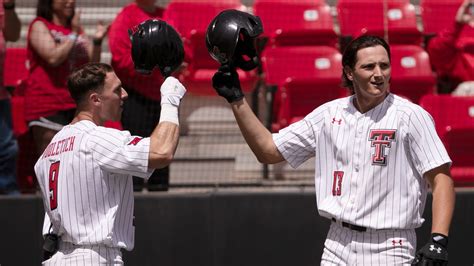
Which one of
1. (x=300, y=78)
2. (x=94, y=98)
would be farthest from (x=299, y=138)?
(x=300, y=78)

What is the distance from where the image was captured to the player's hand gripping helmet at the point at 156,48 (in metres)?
4.55

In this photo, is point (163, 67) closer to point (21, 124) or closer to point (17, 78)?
point (21, 124)

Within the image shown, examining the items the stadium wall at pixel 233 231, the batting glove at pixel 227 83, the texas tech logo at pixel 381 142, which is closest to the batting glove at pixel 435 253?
the texas tech logo at pixel 381 142

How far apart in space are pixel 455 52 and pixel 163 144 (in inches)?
159

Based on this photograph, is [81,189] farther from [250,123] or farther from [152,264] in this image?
[152,264]

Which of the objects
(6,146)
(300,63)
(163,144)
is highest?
(300,63)

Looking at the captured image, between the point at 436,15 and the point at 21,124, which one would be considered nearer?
the point at 21,124

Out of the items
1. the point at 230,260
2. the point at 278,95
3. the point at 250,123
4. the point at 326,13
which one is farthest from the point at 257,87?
the point at 250,123

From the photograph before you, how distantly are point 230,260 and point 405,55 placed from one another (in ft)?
7.73

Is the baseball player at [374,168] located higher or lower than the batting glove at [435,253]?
higher

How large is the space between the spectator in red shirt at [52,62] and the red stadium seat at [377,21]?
7.43ft

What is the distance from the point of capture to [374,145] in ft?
14.9

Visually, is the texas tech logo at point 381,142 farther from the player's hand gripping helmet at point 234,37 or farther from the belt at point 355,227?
the player's hand gripping helmet at point 234,37

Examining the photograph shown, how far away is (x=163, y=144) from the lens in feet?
14.4
